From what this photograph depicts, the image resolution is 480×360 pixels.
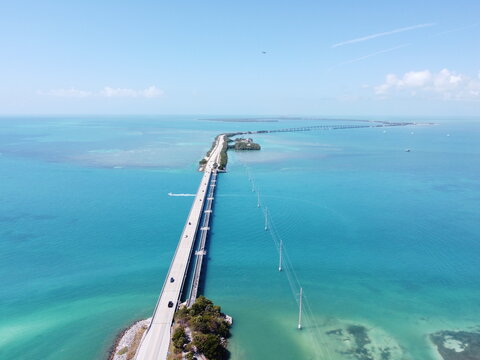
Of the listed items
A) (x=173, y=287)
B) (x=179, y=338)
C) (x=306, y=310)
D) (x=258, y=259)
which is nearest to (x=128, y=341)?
(x=179, y=338)

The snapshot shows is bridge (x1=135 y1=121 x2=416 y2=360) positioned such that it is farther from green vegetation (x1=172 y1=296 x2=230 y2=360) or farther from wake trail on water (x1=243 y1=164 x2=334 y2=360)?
wake trail on water (x1=243 y1=164 x2=334 y2=360)

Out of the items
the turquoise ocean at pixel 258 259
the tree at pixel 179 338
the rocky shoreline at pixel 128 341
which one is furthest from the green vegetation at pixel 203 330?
the rocky shoreline at pixel 128 341

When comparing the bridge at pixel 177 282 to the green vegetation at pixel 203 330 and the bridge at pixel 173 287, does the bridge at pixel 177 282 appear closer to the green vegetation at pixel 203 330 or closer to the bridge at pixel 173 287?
the bridge at pixel 173 287

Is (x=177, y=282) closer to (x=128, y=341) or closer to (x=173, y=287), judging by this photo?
(x=173, y=287)

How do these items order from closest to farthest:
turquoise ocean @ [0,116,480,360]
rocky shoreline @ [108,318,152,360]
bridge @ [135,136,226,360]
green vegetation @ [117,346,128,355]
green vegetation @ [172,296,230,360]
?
1. green vegetation @ [172,296,230,360]
2. bridge @ [135,136,226,360]
3. rocky shoreline @ [108,318,152,360]
4. green vegetation @ [117,346,128,355]
5. turquoise ocean @ [0,116,480,360]

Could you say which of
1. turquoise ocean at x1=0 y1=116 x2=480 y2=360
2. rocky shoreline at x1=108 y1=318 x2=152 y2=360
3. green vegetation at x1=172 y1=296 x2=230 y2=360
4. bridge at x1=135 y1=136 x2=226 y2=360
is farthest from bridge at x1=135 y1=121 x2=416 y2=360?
turquoise ocean at x1=0 y1=116 x2=480 y2=360

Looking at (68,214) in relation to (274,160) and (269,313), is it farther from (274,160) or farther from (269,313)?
(274,160)

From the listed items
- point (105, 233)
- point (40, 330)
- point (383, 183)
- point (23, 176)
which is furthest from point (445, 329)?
point (23, 176)
